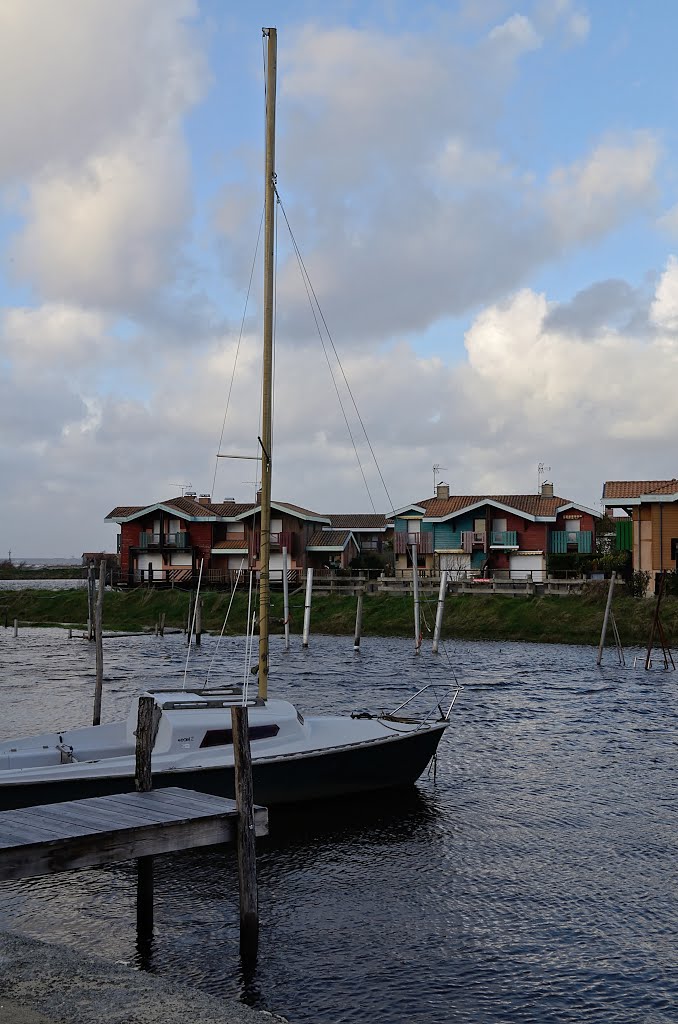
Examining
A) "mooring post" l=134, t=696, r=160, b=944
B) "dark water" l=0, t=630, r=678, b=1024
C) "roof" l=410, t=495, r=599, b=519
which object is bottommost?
"dark water" l=0, t=630, r=678, b=1024

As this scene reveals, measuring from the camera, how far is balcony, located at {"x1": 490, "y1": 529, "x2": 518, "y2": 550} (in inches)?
2781

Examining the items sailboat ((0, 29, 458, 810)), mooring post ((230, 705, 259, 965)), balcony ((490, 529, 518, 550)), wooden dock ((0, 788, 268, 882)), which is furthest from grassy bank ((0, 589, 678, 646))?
wooden dock ((0, 788, 268, 882))

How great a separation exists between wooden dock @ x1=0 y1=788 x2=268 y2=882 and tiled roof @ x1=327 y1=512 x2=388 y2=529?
235ft

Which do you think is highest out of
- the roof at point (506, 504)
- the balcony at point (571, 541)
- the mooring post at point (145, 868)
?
the roof at point (506, 504)

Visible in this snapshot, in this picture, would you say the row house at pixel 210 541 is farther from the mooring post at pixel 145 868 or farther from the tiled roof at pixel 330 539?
the mooring post at pixel 145 868

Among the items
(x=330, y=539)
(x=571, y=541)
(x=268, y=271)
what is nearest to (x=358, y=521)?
(x=330, y=539)

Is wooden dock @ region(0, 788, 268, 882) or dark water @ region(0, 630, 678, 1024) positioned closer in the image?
wooden dock @ region(0, 788, 268, 882)

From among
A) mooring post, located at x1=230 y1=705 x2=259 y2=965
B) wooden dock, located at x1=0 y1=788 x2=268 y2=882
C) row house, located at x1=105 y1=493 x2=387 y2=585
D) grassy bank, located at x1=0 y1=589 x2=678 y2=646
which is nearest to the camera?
wooden dock, located at x1=0 y1=788 x2=268 y2=882

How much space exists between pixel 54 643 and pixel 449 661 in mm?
24253

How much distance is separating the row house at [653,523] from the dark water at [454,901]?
3282cm

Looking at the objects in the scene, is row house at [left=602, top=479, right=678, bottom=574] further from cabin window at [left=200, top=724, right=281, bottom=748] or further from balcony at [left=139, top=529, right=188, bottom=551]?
cabin window at [left=200, top=724, right=281, bottom=748]

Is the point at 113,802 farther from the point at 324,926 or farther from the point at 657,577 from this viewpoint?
the point at 657,577

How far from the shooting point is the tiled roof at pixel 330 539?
77.2 meters

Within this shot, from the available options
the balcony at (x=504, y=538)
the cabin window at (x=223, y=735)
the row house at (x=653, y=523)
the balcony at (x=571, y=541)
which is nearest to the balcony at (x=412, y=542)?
the balcony at (x=504, y=538)
